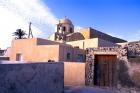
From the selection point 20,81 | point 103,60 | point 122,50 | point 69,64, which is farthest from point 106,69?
point 20,81

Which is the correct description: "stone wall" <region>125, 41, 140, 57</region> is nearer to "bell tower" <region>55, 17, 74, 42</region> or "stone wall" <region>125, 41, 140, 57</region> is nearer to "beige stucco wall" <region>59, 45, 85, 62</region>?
"beige stucco wall" <region>59, 45, 85, 62</region>

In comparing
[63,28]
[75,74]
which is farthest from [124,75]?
[63,28]

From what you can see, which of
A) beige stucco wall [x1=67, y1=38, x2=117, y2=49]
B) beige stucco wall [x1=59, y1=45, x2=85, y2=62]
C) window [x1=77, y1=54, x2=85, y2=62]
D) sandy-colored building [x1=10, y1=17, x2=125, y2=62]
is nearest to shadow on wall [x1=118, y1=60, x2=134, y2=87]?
sandy-colored building [x1=10, y1=17, x2=125, y2=62]

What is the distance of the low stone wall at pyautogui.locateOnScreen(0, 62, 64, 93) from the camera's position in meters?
7.77

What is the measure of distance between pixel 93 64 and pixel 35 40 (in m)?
11.8

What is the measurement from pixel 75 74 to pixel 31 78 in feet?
34.3

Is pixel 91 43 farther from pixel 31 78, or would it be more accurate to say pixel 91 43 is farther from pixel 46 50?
pixel 31 78

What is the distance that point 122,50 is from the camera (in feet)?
50.9

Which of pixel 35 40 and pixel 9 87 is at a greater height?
pixel 35 40

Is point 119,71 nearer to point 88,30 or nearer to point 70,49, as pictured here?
point 70,49

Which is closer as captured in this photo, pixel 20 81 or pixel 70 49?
pixel 20 81

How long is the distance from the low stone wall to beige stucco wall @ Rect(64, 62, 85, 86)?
23.9 feet

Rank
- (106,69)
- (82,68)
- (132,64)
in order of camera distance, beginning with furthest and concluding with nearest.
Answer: (82,68), (106,69), (132,64)

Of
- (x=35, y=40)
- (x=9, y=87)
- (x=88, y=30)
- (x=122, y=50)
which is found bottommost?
(x=9, y=87)
